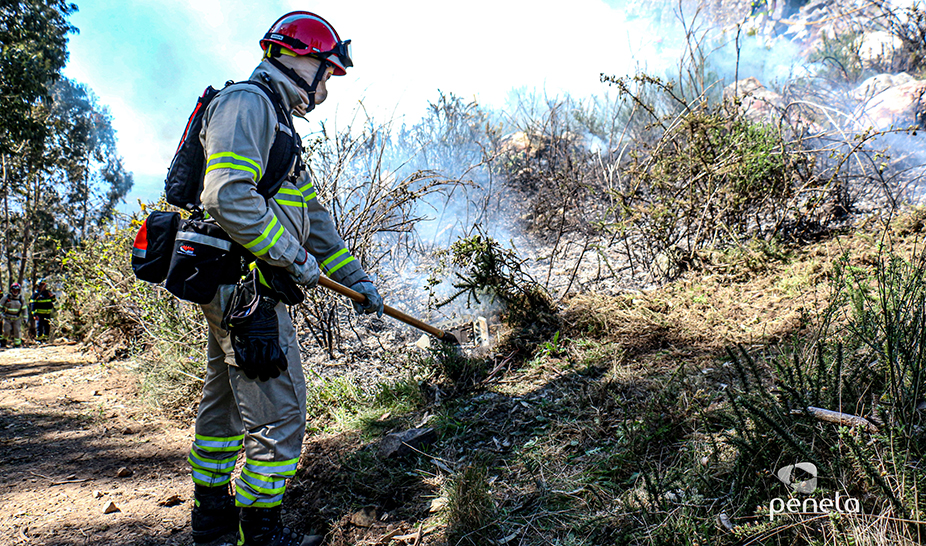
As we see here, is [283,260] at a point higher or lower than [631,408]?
higher

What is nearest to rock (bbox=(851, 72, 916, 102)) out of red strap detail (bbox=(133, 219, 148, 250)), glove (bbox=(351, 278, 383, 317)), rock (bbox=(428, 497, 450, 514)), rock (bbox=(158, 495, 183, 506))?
glove (bbox=(351, 278, 383, 317))

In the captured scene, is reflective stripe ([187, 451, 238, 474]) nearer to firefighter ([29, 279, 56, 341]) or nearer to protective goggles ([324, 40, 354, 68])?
protective goggles ([324, 40, 354, 68])

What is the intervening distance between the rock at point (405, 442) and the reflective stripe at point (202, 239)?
136 cm

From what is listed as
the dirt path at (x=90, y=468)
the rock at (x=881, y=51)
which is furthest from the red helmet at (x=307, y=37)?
the rock at (x=881, y=51)

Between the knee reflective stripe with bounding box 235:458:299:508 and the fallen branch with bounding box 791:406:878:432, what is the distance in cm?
202

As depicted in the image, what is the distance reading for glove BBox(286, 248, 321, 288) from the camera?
2.20 meters

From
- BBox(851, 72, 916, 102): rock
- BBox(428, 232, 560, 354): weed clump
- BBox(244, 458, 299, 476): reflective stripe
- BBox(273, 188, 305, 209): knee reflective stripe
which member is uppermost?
BBox(851, 72, 916, 102): rock

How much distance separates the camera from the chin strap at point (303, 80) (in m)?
2.40

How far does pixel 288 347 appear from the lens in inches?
88.1

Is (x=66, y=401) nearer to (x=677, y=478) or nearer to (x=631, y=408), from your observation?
(x=631, y=408)

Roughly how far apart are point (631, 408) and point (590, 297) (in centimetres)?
151

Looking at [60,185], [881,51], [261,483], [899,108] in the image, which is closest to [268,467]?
[261,483]

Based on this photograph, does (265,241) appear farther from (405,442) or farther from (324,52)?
(405,442)

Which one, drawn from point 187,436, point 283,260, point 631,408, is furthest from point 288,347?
point 187,436
